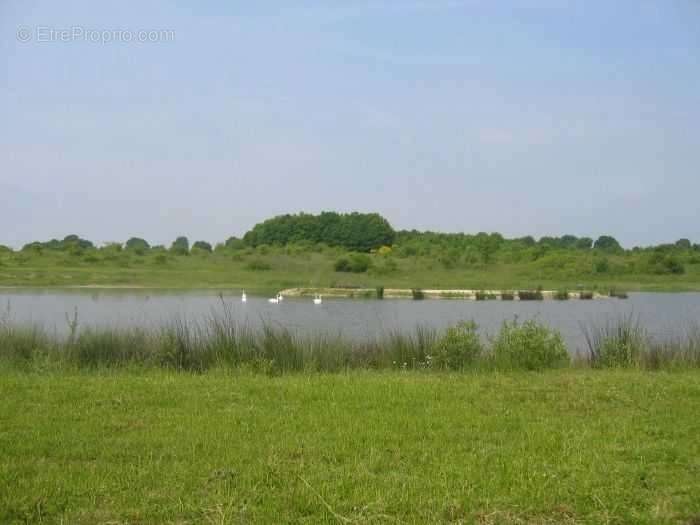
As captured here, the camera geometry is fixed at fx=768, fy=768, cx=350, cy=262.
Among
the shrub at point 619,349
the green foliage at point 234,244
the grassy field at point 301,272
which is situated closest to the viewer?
the shrub at point 619,349

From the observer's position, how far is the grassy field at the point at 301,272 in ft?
135

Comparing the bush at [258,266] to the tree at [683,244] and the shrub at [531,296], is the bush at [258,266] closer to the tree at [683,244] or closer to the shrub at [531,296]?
the shrub at [531,296]

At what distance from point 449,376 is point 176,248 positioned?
4822cm

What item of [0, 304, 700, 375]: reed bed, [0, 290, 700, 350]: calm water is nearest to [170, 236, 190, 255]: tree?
[0, 290, 700, 350]: calm water

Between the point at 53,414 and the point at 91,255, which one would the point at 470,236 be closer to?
the point at 91,255

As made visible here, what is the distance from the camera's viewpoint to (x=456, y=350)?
10891mm

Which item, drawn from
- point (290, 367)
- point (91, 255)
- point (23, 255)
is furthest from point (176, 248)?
point (290, 367)

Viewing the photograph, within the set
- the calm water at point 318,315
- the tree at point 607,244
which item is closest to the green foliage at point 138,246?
the calm water at point 318,315

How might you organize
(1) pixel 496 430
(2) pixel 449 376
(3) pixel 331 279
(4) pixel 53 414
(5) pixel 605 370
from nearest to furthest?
1. (1) pixel 496 430
2. (4) pixel 53 414
3. (2) pixel 449 376
4. (5) pixel 605 370
5. (3) pixel 331 279

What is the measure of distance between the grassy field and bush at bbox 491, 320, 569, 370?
2952cm

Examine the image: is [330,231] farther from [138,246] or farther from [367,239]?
[138,246]

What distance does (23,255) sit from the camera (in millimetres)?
45531

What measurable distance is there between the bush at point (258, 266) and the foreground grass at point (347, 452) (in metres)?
40.6

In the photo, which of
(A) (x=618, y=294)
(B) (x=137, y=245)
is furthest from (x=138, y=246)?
(A) (x=618, y=294)
